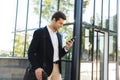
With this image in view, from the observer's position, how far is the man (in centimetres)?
301

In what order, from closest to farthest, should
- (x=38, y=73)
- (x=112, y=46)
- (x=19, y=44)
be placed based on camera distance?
(x=38, y=73)
(x=112, y=46)
(x=19, y=44)

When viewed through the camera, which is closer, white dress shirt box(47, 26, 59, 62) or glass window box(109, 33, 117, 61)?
white dress shirt box(47, 26, 59, 62)

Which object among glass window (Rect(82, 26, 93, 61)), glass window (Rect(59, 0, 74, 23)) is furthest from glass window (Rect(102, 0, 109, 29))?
glass window (Rect(59, 0, 74, 23))

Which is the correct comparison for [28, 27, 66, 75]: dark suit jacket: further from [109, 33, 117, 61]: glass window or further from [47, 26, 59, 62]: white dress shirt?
[109, 33, 117, 61]: glass window

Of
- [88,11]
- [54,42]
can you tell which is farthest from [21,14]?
[54,42]

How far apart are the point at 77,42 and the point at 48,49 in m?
4.07

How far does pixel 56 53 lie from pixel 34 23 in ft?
21.7

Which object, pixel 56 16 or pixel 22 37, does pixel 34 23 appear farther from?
pixel 56 16

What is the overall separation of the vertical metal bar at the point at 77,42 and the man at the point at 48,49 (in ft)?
12.5

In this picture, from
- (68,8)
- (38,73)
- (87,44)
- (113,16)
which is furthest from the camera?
(113,16)

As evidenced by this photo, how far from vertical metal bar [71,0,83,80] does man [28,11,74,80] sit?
3823 millimetres

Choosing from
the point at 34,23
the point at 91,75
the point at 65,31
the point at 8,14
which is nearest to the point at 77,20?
the point at 65,31

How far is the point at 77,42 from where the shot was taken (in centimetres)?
717

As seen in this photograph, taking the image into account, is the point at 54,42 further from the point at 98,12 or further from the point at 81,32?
the point at 98,12
